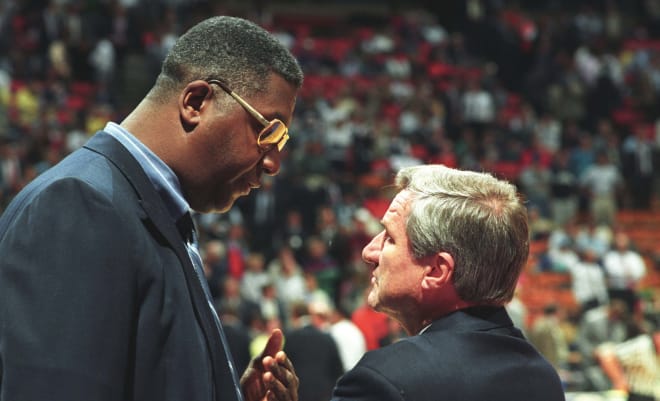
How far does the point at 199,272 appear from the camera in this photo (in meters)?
1.95

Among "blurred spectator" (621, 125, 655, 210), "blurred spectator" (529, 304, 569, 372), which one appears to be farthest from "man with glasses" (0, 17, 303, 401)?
"blurred spectator" (621, 125, 655, 210)

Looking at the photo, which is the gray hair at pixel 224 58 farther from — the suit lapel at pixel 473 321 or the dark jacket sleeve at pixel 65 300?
the suit lapel at pixel 473 321

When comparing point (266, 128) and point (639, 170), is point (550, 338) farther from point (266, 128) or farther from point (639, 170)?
point (266, 128)

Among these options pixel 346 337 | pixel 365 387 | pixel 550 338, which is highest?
pixel 365 387

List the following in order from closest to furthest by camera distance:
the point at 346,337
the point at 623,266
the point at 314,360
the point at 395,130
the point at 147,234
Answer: the point at 147,234, the point at 314,360, the point at 346,337, the point at 623,266, the point at 395,130

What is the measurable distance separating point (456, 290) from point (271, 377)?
481 millimetres

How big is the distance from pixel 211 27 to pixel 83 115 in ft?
41.8

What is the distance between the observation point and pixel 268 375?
7.22 ft

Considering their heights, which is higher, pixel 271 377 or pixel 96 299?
pixel 96 299

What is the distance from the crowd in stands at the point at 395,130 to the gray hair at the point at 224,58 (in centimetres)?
593

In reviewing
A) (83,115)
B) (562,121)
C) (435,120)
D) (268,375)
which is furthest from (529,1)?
(268,375)

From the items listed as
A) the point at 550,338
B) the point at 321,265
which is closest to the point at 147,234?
the point at 550,338

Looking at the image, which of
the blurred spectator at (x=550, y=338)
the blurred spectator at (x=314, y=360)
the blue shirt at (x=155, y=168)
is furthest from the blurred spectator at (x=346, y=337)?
the blue shirt at (x=155, y=168)

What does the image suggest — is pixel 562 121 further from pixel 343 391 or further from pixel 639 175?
pixel 343 391
